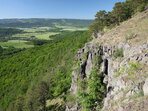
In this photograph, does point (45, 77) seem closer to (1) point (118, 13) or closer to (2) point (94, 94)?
(1) point (118, 13)

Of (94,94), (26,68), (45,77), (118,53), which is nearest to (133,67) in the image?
(118,53)

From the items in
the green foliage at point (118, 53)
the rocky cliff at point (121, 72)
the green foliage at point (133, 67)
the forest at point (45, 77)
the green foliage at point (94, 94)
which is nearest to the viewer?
the rocky cliff at point (121, 72)

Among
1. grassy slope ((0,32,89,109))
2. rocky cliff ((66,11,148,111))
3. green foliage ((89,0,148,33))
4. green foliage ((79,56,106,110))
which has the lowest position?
grassy slope ((0,32,89,109))

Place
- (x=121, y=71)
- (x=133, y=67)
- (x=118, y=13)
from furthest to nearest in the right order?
(x=118, y=13) → (x=121, y=71) → (x=133, y=67)

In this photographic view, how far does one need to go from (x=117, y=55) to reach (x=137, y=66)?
766cm

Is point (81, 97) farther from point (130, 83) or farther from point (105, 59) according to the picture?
point (130, 83)

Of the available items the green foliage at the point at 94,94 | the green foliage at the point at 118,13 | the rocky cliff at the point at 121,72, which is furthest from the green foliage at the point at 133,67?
the green foliage at the point at 118,13

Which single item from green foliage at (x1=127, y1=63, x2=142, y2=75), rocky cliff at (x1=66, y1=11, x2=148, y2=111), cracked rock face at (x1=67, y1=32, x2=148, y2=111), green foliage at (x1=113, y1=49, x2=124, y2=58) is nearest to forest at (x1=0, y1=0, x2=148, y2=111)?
rocky cliff at (x1=66, y1=11, x2=148, y2=111)

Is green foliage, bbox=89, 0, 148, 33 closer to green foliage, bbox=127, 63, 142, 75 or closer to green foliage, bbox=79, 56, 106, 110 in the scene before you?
green foliage, bbox=79, 56, 106, 110

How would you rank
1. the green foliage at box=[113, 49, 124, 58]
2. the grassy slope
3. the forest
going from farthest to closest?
1. the grassy slope
2. the forest
3. the green foliage at box=[113, 49, 124, 58]

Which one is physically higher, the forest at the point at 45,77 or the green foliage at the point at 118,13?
the green foliage at the point at 118,13

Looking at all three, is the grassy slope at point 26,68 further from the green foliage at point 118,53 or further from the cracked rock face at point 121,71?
the green foliage at point 118,53

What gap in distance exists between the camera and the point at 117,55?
29328mm

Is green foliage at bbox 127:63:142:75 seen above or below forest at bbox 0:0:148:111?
above
